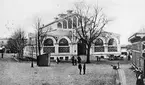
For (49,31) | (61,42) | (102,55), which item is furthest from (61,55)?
(102,55)

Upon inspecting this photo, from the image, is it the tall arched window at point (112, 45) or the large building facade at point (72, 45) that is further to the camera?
the tall arched window at point (112, 45)

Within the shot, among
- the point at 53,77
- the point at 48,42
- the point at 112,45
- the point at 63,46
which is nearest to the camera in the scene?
the point at 53,77

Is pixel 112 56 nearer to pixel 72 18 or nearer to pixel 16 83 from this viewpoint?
pixel 72 18

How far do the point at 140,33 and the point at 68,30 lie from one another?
33.7 meters

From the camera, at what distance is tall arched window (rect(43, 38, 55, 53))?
152ft

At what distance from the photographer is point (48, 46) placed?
46.7 m

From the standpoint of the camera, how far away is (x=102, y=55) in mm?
47125

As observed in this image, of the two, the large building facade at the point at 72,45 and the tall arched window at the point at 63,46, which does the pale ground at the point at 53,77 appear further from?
the tall arched window at the point at 63,46

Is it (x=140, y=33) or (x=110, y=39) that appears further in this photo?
(x=110, y=39)

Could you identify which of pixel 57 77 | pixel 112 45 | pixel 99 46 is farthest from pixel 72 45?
pixel 57 77

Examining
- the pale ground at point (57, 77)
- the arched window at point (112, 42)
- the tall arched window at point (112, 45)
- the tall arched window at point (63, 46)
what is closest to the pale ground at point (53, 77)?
the pale ground at point (57, 77)

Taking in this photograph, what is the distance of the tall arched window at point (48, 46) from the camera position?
46438 millimetres

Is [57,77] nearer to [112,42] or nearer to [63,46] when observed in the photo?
[63,46]

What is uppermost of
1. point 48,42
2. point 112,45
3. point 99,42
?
point 48,42
